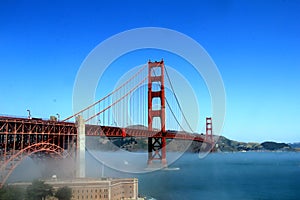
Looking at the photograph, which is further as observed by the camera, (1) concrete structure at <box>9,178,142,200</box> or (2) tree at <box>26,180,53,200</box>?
(1) concrete structure at <box>9,178,142,200</box>

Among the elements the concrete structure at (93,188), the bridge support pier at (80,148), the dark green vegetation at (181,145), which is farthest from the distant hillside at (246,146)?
the concrete structure at (93,188)

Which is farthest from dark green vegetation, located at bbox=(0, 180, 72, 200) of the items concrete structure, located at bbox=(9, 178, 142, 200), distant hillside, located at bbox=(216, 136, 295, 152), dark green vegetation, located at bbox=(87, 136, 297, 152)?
distant hillside, located at bbox=(216, 136, 295, 152)

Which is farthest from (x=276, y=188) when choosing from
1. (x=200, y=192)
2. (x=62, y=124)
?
(x=62, y=124)

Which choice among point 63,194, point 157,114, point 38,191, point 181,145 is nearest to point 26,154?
point 38,191

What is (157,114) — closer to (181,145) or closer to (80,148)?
(80,148)

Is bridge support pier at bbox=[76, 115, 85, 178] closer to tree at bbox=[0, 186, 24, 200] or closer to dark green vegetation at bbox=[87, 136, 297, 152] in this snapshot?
tree at bbox=[0, 186, 24, 200]

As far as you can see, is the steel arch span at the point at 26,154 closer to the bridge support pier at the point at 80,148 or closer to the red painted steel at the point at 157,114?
the bridge support pier at the point at 80,148
